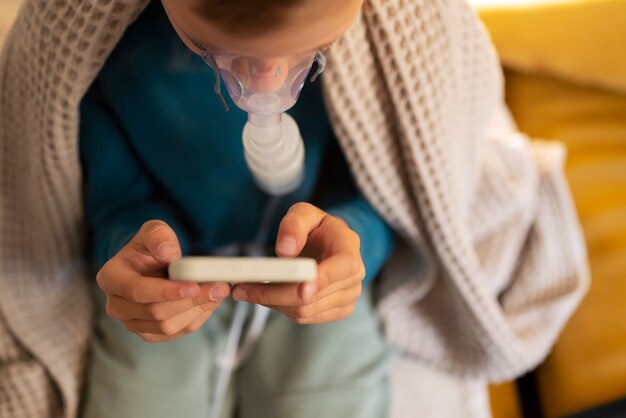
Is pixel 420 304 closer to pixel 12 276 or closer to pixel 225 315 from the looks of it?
pixel 225 315

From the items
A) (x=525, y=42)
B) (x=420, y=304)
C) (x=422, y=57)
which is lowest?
(x=420, y=304)

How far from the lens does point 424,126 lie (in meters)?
0.51

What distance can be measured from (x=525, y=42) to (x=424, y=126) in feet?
1.22

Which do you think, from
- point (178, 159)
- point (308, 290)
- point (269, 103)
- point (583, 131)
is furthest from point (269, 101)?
point (583, 131)

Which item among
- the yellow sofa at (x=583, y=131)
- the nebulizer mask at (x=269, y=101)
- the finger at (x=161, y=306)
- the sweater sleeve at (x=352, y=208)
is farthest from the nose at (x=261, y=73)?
the yellow sofa at (x=583, y=131)

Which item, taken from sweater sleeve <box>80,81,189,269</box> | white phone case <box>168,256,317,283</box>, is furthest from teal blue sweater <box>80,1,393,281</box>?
white phone case <box>168,256,317,283</box>

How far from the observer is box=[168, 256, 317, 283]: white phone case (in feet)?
0.89

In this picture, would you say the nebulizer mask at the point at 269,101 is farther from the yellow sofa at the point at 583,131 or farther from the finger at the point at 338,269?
the yellow sofa at the point at 583,131

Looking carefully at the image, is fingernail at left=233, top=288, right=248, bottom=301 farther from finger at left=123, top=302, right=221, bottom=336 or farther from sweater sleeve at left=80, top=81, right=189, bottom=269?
sweater sleeve at left=80, top=81, right=189, bottom=269

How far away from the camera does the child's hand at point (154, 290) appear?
33cm

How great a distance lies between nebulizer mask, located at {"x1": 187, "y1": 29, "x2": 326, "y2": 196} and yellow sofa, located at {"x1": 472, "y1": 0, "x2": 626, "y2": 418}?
41 cm

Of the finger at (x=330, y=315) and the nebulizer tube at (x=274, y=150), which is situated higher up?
the nebulizer tube at (x=274, y=150)

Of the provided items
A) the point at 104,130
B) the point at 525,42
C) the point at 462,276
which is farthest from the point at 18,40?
the point at 525,42

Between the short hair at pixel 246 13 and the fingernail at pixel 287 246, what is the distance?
0.37ft
